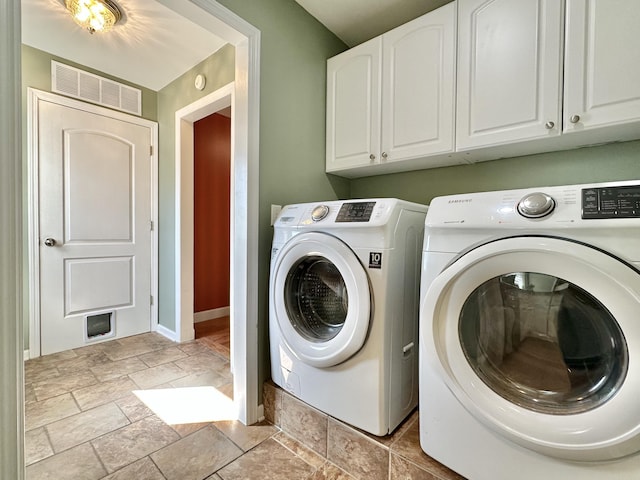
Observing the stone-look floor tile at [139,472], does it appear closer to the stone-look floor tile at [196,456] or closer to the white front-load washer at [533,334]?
the stone-look floor tile at [196,456]

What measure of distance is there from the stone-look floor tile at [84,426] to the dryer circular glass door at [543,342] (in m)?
1.59

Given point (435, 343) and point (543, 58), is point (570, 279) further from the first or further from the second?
point (543, 58)

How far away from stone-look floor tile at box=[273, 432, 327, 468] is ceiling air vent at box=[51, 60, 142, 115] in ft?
9.28

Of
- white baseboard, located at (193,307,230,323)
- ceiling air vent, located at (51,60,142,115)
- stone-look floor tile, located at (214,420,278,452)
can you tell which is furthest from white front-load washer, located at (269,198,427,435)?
→ ceiling air vent, located at (51,60,142,115)

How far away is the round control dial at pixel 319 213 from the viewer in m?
1.27

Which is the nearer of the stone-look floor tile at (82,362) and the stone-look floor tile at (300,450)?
the stone-look floor tile at (300,450)

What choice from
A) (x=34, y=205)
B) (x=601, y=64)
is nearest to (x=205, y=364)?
(x=34, y=205)

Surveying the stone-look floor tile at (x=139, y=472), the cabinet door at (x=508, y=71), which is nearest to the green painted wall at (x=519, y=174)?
the cabinet door at (x=508, y=71)

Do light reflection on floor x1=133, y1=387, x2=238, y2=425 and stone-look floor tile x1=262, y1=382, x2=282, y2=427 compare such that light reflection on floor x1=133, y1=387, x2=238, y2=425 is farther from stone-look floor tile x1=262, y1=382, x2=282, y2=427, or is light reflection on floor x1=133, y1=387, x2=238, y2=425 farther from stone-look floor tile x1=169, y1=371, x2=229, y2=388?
stone-look floor tile x1=262, y1=382, x2=282, y2=427

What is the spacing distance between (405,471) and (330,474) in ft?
1.06

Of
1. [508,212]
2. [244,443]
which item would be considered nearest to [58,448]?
[244,443]

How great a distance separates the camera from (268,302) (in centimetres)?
154

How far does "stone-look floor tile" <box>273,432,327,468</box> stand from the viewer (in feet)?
4.13

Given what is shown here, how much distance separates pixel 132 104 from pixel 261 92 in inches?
72.1
